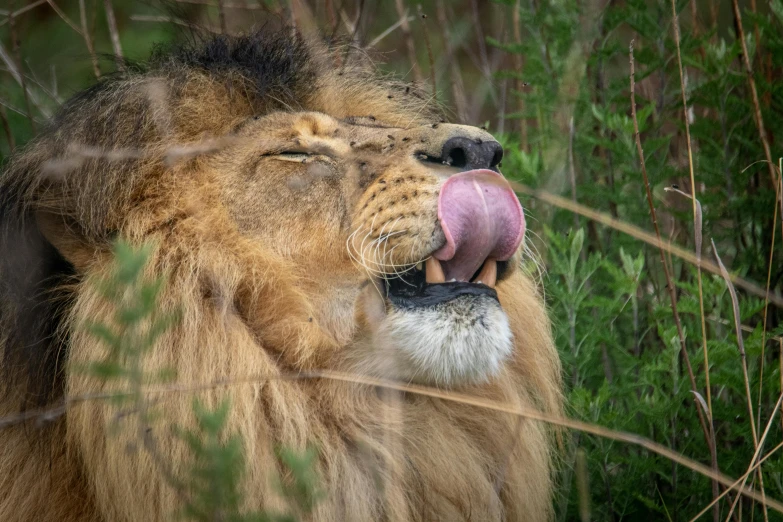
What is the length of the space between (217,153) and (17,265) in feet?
2.48

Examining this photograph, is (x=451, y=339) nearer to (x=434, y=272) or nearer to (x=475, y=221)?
(x=434, y=272)

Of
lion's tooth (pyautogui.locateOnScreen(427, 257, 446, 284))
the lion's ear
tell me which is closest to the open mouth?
lion's tooth (pyautogui.locateOnScreen(427, 257, 446, 284))

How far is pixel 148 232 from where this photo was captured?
2982 millimetres

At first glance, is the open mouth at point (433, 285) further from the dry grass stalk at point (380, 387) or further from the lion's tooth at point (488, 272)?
the dry grass stalk at point (380, 387)

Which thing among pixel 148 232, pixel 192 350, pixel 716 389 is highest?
pixel 148 232

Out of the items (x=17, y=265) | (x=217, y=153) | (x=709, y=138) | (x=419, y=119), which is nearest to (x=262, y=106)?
(x=217, y=153)

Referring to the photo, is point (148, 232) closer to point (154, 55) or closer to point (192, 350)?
point (192, 350)

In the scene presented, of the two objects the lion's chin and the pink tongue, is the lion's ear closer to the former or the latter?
the lion's chin

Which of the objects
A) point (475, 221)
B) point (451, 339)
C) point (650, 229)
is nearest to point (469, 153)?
point (475, 221)

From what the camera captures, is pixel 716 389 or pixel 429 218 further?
pixel 716 389

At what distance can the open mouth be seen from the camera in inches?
112

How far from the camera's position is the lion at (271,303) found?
281 cm

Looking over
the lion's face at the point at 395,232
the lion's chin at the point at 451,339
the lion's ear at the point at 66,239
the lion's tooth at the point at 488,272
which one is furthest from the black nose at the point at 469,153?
the lion's ear at the point at 66,239

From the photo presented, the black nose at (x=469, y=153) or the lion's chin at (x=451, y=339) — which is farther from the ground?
the black nose at (x=469, y=153)
